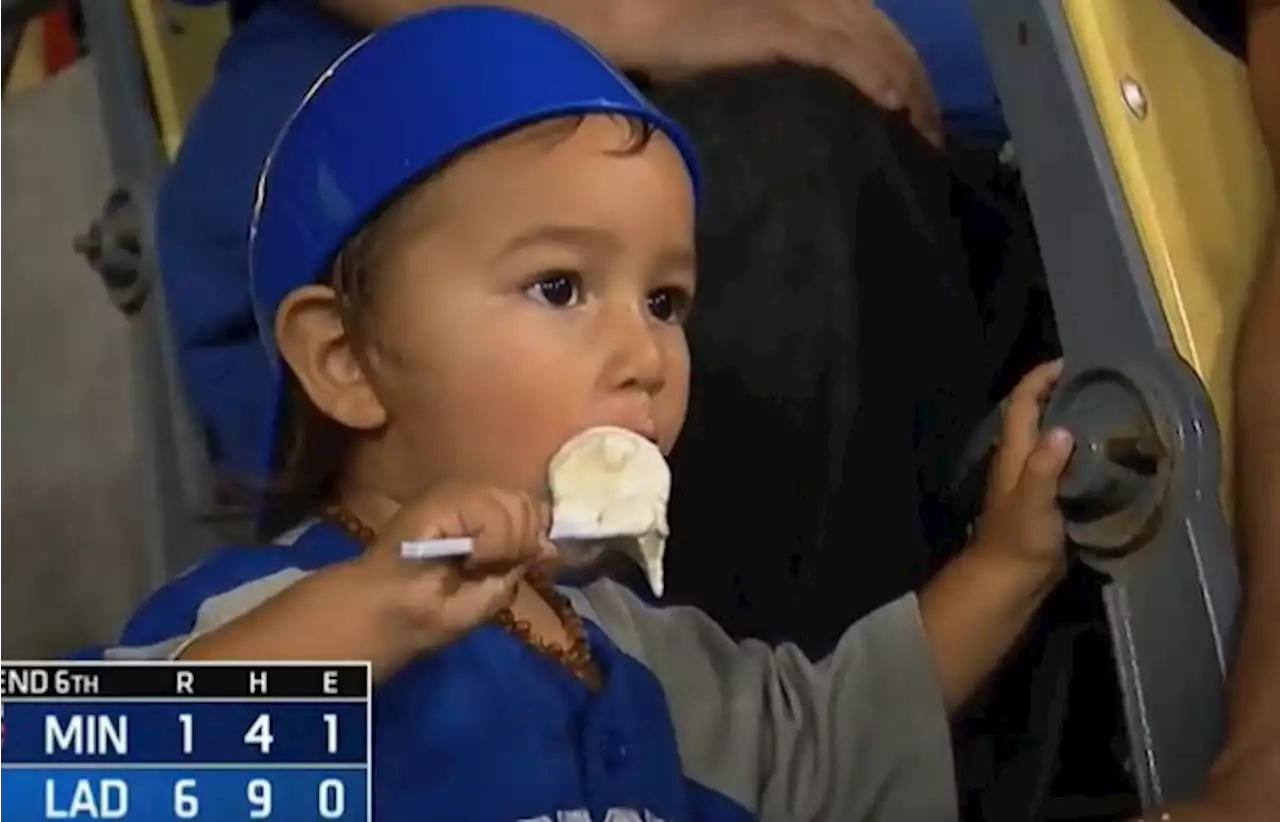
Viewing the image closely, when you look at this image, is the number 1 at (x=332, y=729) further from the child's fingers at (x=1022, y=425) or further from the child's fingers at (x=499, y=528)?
the child's fingers at (x=1022, y=425)

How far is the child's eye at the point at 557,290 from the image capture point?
45cm

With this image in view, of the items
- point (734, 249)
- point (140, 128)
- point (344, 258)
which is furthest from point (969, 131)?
point (140, 128)

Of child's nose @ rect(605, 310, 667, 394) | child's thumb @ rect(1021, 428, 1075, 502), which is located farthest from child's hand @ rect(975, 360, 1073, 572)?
child's nose @ rect(605, 310, 667, 394)

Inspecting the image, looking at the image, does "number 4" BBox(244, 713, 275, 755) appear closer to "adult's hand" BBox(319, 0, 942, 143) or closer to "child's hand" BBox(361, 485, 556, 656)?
"child's hand" BBox(361, 485, 556, 656)

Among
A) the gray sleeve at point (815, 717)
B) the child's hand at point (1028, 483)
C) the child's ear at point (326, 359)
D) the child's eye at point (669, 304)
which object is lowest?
the gray sleeve at point (815, 717)

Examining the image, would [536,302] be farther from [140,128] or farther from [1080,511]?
[140,128]

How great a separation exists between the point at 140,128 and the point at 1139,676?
383 mm

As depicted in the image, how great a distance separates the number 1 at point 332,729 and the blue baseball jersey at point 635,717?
14 millimetres

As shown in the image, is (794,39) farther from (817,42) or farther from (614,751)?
(614,751)

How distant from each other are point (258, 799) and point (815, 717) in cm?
15

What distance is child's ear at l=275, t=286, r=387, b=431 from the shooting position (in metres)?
0.46

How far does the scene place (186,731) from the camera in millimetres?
414

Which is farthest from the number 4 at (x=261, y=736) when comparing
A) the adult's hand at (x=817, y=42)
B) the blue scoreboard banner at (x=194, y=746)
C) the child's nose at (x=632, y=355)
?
the adult's hand at (x=817, y=42)

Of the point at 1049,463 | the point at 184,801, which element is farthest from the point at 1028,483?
the point at 184,801
